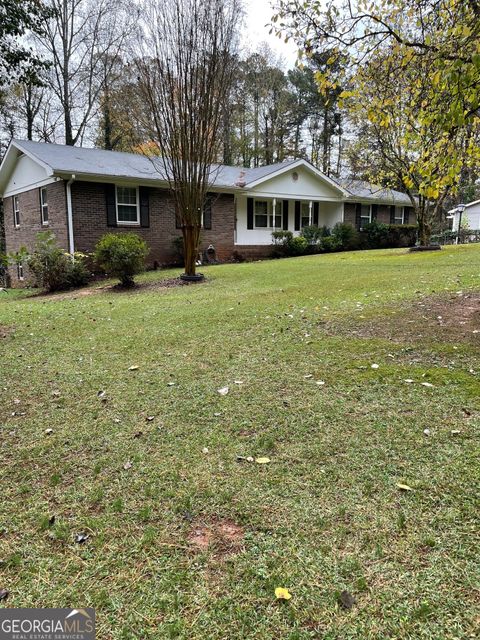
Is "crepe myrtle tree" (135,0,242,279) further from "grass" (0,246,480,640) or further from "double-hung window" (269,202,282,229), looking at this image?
"double-hung window" (269,202,282,229)

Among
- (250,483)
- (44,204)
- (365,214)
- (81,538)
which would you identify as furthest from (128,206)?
(81,538)

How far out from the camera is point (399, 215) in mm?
24641

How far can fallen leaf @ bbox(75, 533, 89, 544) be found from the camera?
2.13 meters

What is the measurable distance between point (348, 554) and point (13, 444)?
7.82 feet

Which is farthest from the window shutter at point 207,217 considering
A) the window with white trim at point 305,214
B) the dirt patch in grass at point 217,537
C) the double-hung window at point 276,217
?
the dirt patch in grass at point 217,537

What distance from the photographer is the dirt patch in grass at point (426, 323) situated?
5.06 m

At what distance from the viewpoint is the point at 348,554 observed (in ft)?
6.47

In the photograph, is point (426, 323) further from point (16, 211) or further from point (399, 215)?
point (399, 215)

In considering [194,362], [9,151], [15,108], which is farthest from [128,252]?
[15,108]

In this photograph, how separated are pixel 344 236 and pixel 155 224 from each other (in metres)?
9.29

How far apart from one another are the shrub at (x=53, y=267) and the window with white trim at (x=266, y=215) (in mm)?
9370

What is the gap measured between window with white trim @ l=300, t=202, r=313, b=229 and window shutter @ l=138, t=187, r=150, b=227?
850 cm

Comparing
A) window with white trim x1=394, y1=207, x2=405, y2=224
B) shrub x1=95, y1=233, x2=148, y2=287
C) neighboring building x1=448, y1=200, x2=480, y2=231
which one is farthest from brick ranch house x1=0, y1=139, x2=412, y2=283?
neighboring building x1=448, y1=200, x2=480, y2=231
